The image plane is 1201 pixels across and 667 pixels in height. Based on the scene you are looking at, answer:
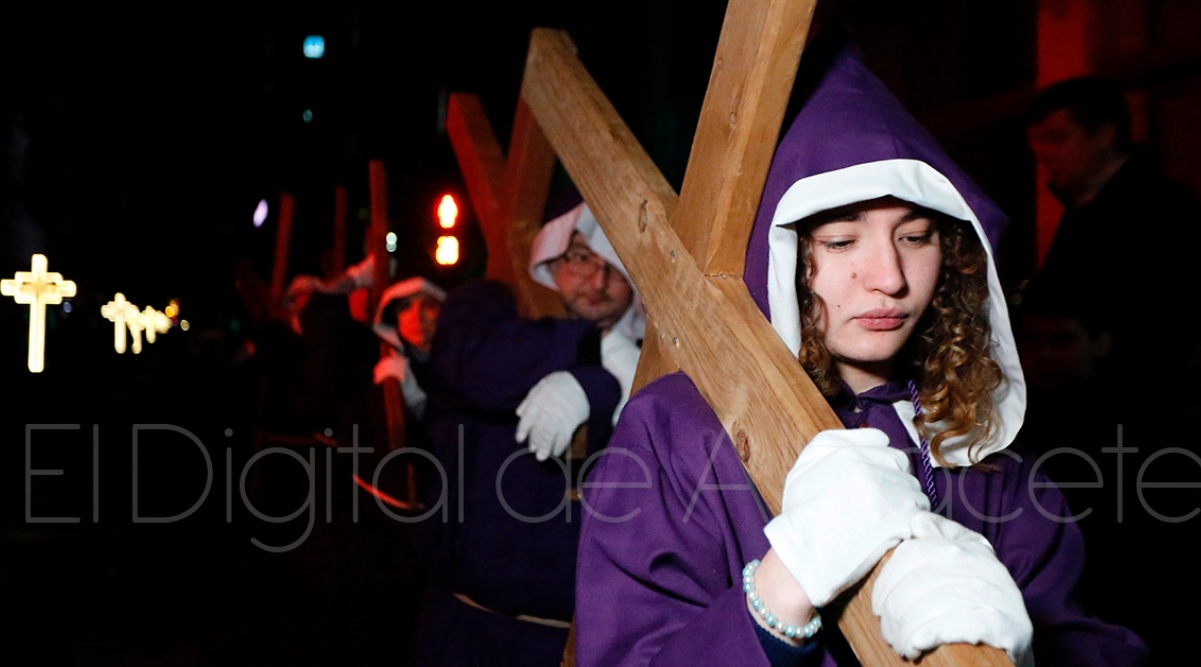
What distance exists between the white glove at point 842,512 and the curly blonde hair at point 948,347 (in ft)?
1.67

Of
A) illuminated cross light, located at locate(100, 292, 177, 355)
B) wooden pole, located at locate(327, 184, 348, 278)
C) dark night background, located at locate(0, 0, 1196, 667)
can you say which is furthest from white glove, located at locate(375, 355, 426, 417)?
illuminated cross light, located at locate(100, 292, 177, 355)

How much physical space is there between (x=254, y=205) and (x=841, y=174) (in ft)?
42.4

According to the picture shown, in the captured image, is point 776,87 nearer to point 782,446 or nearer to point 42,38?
point 782,446

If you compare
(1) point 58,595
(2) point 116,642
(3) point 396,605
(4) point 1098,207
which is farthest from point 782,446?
(1) point 58,595

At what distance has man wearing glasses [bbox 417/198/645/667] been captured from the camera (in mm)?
3049

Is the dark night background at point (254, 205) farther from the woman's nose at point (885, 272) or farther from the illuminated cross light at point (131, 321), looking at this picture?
the illuminated cross light at point (131, 321)

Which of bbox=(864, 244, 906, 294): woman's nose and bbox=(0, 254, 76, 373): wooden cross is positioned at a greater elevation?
bbox=(0, 254, 76, 373): wooden cross

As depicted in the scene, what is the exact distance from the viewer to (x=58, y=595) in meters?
7.41

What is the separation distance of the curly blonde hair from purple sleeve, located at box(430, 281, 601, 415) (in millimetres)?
1245

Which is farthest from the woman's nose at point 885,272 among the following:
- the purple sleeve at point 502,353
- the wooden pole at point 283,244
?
the wooden pole at point 283,244

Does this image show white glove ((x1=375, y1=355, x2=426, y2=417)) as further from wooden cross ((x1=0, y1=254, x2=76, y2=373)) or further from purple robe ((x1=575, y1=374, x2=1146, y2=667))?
wooden cross ((x1=0, y1=254, x2=76, y2=373))

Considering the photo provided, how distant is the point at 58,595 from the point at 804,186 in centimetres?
703

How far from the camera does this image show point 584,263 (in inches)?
130

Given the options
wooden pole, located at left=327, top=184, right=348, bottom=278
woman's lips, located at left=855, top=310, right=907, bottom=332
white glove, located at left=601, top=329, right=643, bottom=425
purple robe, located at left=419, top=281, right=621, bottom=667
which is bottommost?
purple robe, located at left=419, top=281, right=621, bottom=667
